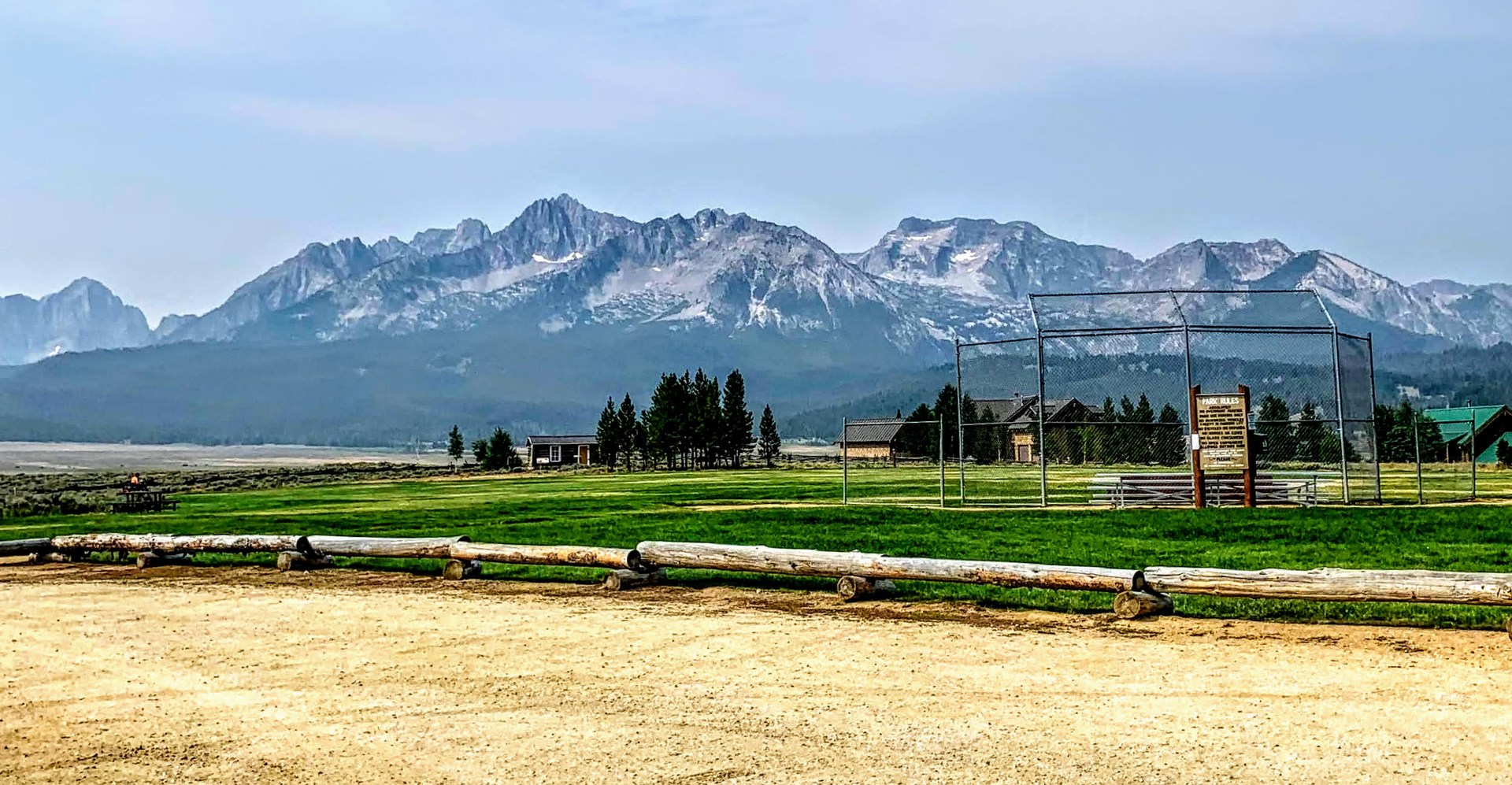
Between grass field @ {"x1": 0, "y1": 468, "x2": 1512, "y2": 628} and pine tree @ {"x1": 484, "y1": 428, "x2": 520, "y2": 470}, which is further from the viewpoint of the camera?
pine tree @ {"x1": 484, "y1": 428, "x2": 520, "y2": 470}

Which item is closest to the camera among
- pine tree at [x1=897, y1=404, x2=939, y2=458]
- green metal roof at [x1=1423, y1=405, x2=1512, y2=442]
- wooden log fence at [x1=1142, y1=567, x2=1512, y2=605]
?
wooden log fence at [x1=1142, y1=567, x2=1512, y2=605]

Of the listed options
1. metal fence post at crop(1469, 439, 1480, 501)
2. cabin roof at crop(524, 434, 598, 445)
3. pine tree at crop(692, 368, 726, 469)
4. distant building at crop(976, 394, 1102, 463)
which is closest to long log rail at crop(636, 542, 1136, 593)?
distant building at crop(976, 394, 1102, 463)

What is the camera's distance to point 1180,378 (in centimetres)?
3045

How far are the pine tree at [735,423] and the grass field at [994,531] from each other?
58.0 m

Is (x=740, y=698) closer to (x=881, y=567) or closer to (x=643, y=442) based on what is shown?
(x=881, y=567)

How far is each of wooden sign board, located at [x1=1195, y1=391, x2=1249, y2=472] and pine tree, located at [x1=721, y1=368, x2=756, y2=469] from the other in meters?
69.0

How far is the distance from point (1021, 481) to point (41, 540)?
26.7 m

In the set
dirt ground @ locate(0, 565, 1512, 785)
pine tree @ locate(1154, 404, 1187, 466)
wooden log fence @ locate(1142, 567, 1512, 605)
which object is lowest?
dirt ground @ locate(0, 565, 1512, 785)

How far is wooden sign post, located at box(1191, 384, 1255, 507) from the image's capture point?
90.7 feet

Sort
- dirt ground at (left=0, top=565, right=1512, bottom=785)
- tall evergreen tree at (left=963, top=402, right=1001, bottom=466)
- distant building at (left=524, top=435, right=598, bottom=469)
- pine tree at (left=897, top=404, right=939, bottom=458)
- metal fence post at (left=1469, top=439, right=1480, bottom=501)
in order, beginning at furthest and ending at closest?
distant building at (left=524, top=435, right=598, bottom=469) < pine tree at (left=897, top=404, right=939, bottom=458) < tall evergreen tree at (left=963, top=402, right=1001, bottom=466) < metal fence post at (left=1469, top=439, right=1480, bottom=501) < dirt ground at (left=0, top=565, right=1512, bottom=785)

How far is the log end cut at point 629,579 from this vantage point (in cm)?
1667

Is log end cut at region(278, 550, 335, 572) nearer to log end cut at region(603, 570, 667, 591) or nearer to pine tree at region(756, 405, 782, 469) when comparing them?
log end cut at region(603, 570, 667, 591)

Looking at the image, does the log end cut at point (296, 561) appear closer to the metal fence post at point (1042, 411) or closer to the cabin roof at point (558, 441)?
the metal fence post at point (1042, 411)

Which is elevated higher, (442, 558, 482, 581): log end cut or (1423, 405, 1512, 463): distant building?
(1423, 405, 1512, 463): distant building
